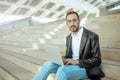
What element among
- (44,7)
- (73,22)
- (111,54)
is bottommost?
(111,54)

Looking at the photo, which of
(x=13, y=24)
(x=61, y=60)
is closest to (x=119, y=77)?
(x=61, y=60)

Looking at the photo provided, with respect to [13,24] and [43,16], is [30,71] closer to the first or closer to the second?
[13,24]

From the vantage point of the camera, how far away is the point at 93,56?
2318mm

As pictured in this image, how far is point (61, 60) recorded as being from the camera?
7.91ft

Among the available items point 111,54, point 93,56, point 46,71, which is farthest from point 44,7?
point 93,56

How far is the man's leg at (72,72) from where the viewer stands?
2285mm

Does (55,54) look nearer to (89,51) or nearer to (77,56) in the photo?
(77,56)

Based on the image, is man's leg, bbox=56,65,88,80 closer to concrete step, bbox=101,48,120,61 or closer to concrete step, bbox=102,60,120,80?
→ concrete step, bbox=102,60,120,80

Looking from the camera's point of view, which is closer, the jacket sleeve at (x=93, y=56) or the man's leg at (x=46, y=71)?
the jacket sleeve at (x=93, y=56)

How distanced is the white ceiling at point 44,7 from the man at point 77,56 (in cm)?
1695

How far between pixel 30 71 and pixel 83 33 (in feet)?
6.22

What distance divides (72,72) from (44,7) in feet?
66.6

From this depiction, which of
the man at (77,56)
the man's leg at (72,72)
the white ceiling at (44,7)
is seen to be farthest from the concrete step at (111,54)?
the white ceiling at (44,7)

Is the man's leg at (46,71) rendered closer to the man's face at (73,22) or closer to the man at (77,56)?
the man at (77,56)
